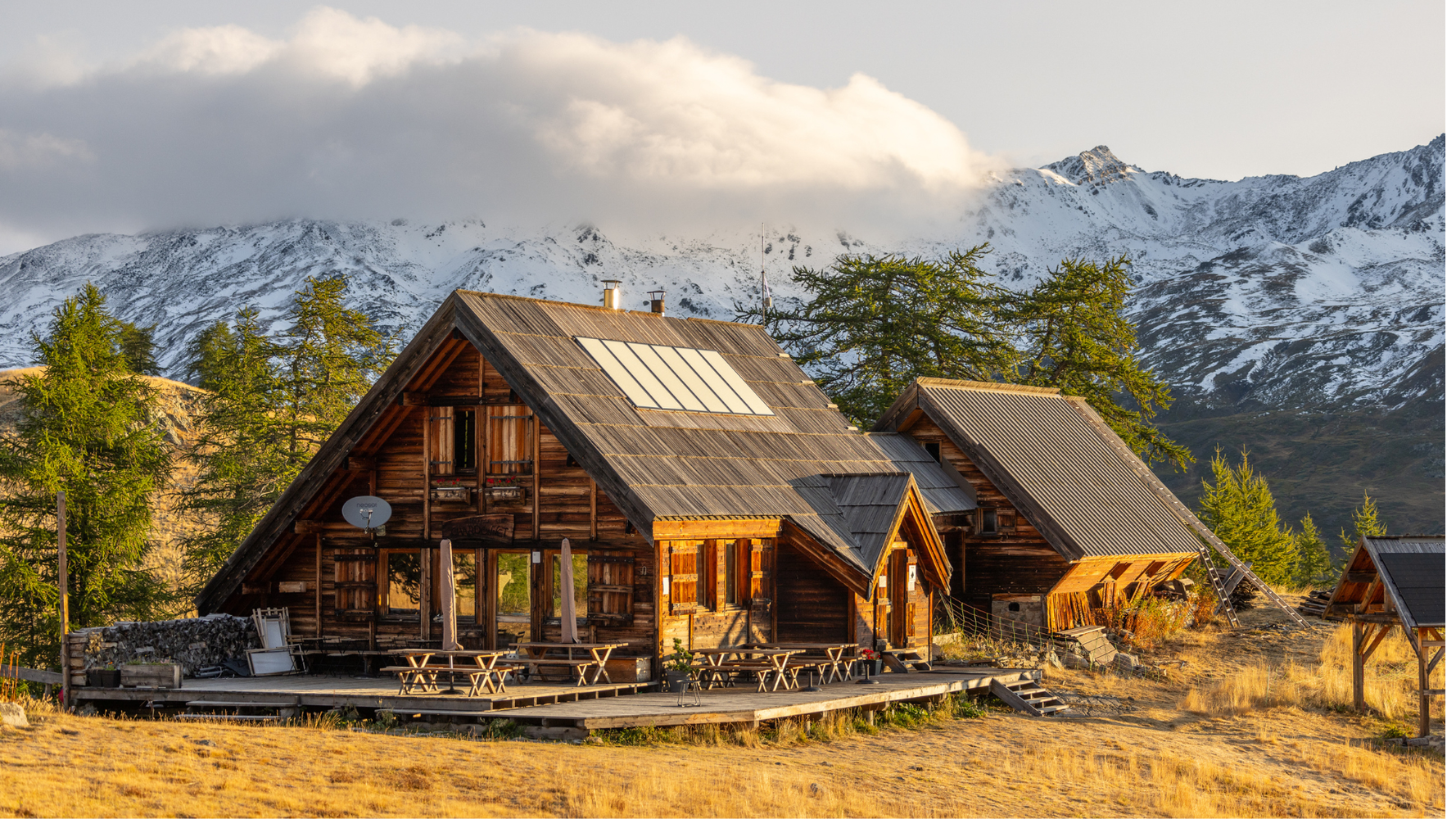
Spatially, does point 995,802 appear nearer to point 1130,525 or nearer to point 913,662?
point 913,662

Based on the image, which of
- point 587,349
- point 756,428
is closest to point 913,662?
point 756,428

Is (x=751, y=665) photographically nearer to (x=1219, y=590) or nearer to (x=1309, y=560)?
(x=1219, y=590)

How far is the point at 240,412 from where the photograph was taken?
39656mm

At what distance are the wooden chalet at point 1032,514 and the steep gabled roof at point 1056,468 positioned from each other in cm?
4

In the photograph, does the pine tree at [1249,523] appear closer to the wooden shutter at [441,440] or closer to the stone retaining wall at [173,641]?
the wooden shutter at [441,440]

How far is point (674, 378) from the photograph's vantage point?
27.9m

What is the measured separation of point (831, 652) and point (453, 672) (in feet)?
20.9

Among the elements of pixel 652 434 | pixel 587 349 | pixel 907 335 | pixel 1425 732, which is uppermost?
pixel 907 335

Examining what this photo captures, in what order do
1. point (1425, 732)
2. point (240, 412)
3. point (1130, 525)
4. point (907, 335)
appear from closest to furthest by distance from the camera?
1. point (1425, 732)
2. point (1130, 525)
3. point (240, 412)
4. point (907, 335)

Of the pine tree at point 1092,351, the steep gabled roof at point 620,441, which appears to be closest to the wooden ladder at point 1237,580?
the pine tree at point 1092,351

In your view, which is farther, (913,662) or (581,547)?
(913,662)

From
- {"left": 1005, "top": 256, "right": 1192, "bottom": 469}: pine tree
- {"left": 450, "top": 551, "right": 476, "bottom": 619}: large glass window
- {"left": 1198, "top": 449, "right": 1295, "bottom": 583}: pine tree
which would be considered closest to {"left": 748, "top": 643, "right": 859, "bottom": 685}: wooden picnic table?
{"left": 450, "top": 551, "right": 476, "bottom": 619}: large glass window

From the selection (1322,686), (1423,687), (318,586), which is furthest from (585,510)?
(1322,686)

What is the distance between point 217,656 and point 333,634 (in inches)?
78.3
